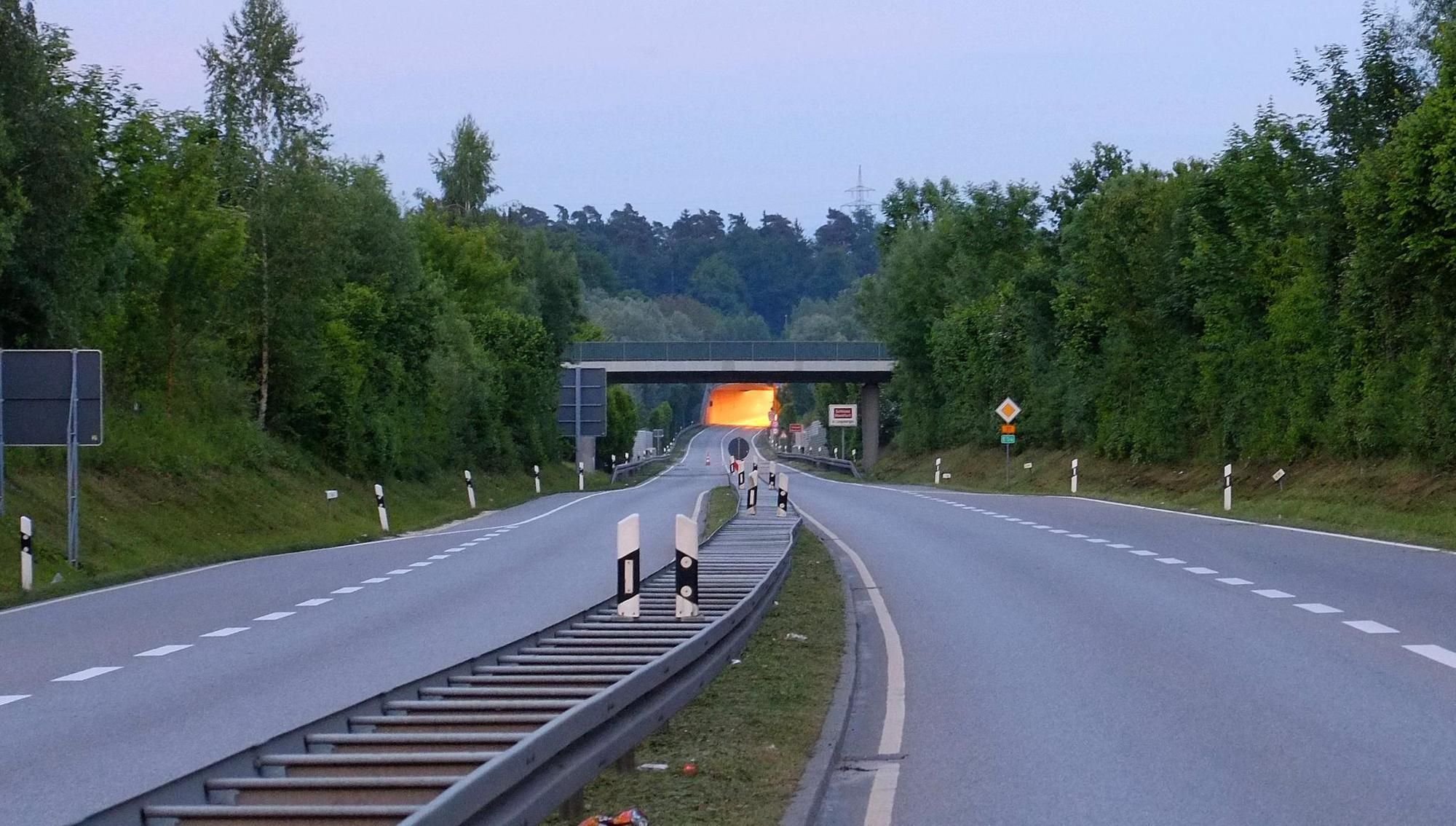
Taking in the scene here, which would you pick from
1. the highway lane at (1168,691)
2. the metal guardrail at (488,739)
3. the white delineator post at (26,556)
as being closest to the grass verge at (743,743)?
the metal guardrail at (488,739)

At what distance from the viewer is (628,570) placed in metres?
12.7

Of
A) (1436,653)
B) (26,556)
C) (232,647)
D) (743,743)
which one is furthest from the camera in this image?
(26,556)

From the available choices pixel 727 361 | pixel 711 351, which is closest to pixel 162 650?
pixel 727 361

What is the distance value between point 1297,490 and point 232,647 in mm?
26864

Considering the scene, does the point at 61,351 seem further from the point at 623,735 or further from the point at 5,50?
the point at 623,735

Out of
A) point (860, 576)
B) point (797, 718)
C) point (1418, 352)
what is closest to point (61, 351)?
point (860, 576)

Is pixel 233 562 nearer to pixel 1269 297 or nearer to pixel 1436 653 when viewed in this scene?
pixel 1436 653

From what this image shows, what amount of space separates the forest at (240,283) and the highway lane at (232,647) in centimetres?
685

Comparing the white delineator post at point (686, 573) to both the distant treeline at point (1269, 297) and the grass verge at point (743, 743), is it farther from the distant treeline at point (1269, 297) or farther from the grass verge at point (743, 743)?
the distant treeline at point (1269, 297)

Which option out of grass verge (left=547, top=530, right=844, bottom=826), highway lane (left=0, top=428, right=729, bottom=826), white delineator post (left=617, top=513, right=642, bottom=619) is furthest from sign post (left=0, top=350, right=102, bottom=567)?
white delineator post (left=617, top=513, right=642, bottom=619)

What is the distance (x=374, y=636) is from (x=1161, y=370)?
39.1 meters

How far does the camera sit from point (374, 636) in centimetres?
1548

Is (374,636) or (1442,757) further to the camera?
(374,636)

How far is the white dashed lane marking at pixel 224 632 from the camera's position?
15.8m
